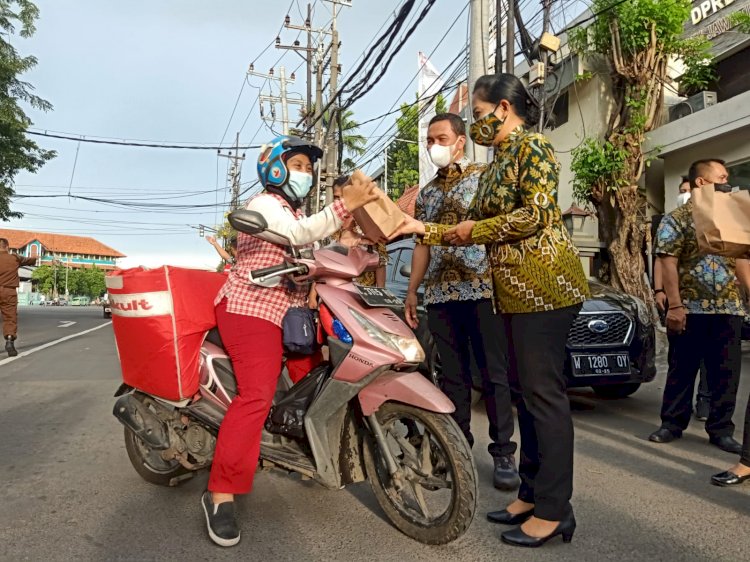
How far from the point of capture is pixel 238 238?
272 centimetres

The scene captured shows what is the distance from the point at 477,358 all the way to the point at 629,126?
10653mm

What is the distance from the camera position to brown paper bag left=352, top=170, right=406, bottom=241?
212 cm

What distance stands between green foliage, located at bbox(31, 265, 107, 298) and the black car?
8471 cm

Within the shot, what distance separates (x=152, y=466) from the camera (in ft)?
9.84

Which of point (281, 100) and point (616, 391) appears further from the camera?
point (281, 100)

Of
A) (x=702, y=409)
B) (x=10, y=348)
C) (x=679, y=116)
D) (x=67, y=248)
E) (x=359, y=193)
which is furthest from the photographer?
(x=67, y=248)

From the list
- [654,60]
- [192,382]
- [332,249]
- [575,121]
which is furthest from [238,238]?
[575,121]

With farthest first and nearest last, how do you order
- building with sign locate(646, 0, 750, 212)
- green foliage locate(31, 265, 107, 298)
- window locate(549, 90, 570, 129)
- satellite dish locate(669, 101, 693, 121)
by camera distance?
green foliage locate(31, 265, 107, 298) < window locate(549, 90, 570, 129) < satellite dish locate(669, 101, 693, 121) < building with sign locate(646, 0, 750, 212)

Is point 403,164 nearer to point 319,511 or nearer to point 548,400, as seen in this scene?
point 319,511

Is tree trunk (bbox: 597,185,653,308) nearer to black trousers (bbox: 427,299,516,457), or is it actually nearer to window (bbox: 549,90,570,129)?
window (bbox: 549,90,570,129)

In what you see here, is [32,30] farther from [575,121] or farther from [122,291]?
[122,291]

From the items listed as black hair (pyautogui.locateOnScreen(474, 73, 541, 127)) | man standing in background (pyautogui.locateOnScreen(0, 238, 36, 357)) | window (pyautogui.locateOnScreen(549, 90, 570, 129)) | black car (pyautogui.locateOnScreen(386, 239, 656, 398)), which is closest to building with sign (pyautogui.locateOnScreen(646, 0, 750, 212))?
window (pyautogui.locateOnScreen(549, 90, 570, 129))

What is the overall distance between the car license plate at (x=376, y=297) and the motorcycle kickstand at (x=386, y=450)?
0.45 metres

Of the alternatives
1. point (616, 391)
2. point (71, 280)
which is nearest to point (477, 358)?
point (616, 391)
